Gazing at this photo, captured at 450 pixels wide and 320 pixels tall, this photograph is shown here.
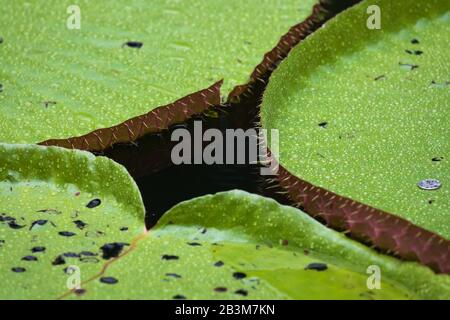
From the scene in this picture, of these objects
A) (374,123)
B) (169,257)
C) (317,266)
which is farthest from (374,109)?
(169,257)

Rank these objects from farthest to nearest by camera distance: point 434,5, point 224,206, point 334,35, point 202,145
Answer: point 434,5 < point 334,35 < point 202,145 < point 224,206

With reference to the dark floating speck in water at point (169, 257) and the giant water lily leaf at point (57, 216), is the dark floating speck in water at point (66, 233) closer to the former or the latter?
the giant water lily leaf at point (57, 216)

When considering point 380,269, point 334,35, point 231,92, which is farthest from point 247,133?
point 380,269

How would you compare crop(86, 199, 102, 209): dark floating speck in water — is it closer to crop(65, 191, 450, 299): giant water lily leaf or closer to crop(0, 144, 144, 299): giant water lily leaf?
crop(0, 144, 144, 299): giant water lily leaf

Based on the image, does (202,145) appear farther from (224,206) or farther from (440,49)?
(440,49)

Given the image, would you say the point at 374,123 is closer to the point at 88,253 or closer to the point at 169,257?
the point at 169,257

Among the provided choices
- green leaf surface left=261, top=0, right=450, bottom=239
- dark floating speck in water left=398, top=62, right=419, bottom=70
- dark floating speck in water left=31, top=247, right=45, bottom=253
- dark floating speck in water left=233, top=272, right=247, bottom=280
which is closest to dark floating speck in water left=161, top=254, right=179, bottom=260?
dark floating speck in water left=233, top=272, right=247, bottom=280

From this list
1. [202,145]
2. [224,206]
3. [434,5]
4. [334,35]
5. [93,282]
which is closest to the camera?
[93,282]
